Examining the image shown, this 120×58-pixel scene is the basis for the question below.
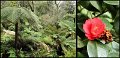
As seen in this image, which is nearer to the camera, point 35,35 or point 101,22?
point 101,22

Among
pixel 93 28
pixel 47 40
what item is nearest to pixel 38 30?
pixel 47 40

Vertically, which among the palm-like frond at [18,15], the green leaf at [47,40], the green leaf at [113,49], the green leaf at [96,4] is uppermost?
the green leaf at [96,4]

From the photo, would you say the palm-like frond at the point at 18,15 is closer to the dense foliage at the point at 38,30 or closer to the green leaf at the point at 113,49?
the dense foliage at the point at 38,30

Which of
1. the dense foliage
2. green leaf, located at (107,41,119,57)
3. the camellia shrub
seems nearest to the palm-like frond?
the dense foliage

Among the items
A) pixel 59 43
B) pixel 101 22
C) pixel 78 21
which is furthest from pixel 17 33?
pixel 101 22

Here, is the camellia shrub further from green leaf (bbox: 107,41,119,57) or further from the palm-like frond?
the palm-like frond

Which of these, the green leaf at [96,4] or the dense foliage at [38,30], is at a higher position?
the green leaf at [96,4]

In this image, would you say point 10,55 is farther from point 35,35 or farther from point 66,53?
point 66,53

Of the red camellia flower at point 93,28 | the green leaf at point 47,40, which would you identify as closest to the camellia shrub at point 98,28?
the red camellia flower at point 93,28
